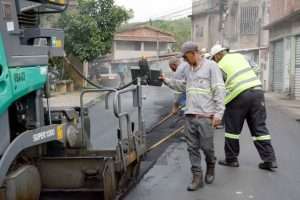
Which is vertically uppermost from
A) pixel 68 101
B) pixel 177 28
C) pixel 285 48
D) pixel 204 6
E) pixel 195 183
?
pixel 204 6

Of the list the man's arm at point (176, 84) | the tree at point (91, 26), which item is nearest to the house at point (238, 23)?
the tree at point (91, 26)

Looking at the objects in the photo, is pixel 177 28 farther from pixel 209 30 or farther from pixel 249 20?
pixel 249 20

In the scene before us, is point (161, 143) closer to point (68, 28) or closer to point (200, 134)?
point (200, 134)

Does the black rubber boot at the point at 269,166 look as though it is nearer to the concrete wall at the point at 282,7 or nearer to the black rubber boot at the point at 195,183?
the black rubber boot at the point at 195,183

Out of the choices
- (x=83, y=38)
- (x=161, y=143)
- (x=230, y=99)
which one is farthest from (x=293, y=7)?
(x=230, y=99)

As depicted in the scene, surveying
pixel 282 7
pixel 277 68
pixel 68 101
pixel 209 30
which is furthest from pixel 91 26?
pixel 209 30

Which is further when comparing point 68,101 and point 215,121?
point 68,101

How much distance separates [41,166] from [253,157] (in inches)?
154

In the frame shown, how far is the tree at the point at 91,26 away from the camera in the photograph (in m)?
22.7

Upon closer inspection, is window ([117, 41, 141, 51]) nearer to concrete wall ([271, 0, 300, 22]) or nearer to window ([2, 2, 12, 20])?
concrete wall ([271, 0, 300, 22])

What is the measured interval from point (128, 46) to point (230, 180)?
40571mm

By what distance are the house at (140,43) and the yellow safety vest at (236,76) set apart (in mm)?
37752

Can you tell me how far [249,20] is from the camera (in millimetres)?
40312

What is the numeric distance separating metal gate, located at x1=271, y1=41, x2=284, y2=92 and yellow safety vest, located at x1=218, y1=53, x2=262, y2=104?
58.9ft
